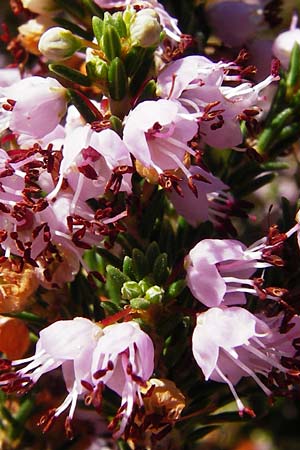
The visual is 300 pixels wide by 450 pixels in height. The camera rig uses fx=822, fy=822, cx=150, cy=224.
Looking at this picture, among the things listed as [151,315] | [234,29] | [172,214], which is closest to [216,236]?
[172,214]

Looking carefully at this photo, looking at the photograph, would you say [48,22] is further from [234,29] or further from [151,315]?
[151,315]

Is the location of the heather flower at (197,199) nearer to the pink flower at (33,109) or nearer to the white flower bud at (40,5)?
the pink flower at (33,109)

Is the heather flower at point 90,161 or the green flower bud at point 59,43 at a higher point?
the green flower bud at point 59,43

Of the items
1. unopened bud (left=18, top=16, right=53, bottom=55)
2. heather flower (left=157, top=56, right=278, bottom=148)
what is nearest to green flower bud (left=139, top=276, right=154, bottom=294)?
heather flower (left=157, top=56, right=278, bottom=148)

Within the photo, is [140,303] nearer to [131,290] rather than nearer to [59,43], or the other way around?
[131,290]

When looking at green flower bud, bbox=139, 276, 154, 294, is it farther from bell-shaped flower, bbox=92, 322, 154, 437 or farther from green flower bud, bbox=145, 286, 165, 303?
bell-shaped flower, bbox=92, 322, 154, 437

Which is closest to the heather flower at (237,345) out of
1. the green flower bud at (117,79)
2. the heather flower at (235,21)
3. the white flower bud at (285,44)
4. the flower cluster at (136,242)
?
the flower cluster at (136,242)

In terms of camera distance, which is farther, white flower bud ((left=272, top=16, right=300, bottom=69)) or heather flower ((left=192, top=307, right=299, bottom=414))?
white flower bud ((left=272, top=16, right=300, bottom=69))
